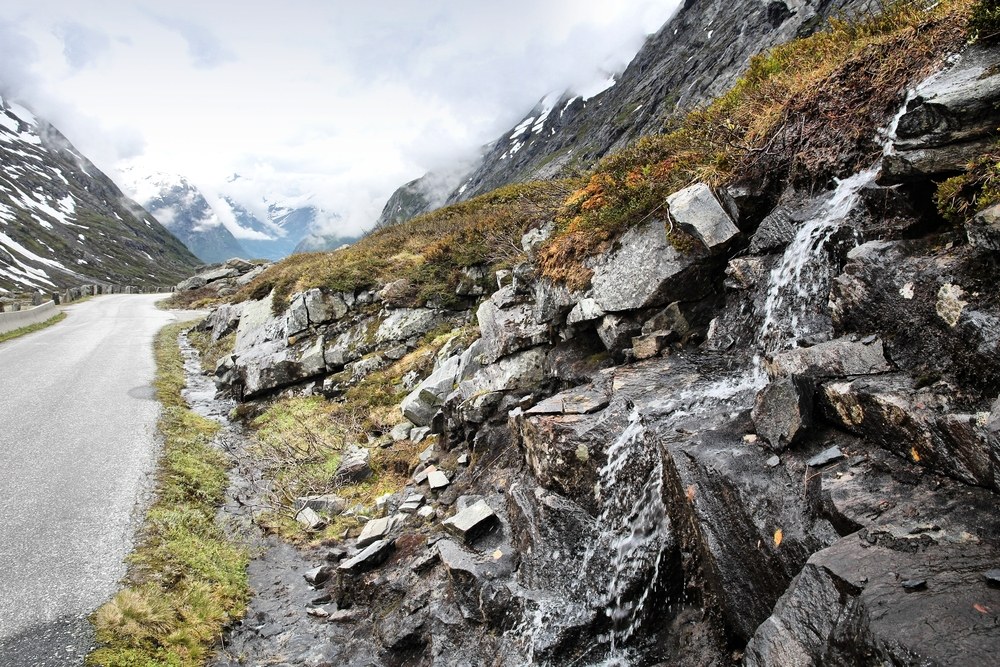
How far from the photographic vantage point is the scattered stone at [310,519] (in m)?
10.4

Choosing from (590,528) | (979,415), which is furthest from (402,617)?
(979,415)

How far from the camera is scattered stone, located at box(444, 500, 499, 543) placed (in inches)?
297

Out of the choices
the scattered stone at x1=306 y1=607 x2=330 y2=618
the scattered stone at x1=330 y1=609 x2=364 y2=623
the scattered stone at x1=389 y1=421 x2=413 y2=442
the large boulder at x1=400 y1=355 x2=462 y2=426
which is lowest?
the scattered stone at x1=330 y1=609 x2=364 y2=623

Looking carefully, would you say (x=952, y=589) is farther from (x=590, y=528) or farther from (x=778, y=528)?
(x=590, y=528)

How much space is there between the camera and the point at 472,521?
764 cm

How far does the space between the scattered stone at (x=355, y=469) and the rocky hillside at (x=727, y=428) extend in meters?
0.08

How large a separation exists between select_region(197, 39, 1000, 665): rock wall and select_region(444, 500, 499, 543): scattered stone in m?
0.05

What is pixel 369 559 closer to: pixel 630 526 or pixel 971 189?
pixel 630 526

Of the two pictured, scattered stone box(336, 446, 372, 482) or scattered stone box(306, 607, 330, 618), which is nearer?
scattered stone box(306, 607, 330, 618)

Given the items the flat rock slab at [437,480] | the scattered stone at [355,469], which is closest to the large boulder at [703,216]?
the flat rock slab at [437,480]

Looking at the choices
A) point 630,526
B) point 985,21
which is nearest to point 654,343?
point 630,526

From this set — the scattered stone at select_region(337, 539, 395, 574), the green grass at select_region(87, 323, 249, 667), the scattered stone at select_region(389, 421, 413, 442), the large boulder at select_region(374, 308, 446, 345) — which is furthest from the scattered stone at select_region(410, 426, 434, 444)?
the large boulder at select_region(374, 308, 446, 345)

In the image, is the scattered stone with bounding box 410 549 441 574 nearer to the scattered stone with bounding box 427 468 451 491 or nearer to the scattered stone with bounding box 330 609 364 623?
the scattered stone with bounding box 330 609 364 623

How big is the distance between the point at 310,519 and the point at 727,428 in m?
8.97
